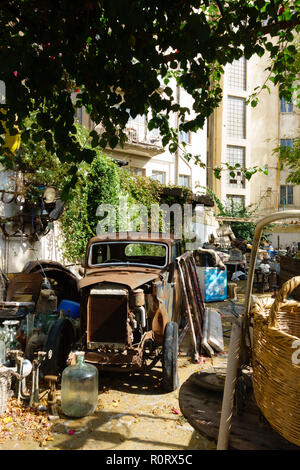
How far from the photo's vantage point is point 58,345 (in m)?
4.66

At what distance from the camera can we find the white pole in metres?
1.31

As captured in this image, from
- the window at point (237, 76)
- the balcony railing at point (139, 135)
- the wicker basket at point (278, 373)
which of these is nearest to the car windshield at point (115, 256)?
the wicker basket at point (278, 373)

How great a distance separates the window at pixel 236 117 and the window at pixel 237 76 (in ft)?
3.30

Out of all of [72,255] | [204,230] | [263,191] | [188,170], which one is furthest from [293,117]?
[72,255]

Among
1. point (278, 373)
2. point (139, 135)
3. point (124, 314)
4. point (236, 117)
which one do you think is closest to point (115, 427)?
point (124, 314)

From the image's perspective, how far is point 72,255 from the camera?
9789 mm

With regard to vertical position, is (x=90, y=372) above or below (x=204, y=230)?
below

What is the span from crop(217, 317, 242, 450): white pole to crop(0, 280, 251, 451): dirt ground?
145 cm

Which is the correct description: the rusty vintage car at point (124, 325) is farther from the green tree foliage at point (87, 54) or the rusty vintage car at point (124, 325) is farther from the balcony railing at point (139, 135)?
the balcony railing at point (139, 135)

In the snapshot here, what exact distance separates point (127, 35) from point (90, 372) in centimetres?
338

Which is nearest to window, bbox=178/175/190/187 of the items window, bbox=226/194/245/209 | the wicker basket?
window, bbox=226/194/245/209

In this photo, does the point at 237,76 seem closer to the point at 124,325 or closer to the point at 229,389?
the point at 124,325

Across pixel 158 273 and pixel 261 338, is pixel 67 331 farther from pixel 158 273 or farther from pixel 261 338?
pixel 261 338

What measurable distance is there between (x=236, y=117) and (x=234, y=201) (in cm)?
701
